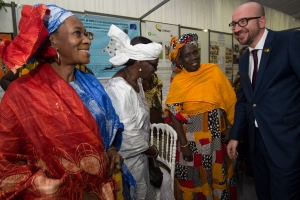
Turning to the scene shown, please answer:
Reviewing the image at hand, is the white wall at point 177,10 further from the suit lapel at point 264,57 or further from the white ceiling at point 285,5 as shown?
the suit lapel at point 264,57

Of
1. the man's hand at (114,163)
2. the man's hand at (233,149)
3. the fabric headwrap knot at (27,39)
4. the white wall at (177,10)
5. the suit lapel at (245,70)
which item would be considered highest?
→ the white wall at (177,10)

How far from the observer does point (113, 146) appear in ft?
4.02

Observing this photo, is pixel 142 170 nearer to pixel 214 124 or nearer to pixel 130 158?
pixel 130 158

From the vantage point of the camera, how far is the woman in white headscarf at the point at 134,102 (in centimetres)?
135

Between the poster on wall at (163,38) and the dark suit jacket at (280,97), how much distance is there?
180 cm

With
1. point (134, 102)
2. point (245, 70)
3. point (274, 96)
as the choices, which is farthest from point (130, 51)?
point (274, 96)

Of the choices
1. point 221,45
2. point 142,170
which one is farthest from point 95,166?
point 221,45

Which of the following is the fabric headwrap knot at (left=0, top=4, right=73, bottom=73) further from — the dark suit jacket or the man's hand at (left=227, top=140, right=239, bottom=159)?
the man's hand at (left=227, top=140, right=239, bottom=159)

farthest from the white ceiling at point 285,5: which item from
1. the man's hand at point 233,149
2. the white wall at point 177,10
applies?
the man's hand at point 233,149

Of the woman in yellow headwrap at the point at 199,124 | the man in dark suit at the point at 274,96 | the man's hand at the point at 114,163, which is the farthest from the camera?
the woman in yellow headwrap at the point at 199,124

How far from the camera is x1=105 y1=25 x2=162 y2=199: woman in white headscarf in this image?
4.43ft

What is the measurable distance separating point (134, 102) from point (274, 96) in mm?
975

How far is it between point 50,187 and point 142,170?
79 centimetres

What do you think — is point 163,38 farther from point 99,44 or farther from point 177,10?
point 99,44
